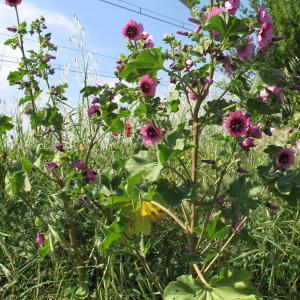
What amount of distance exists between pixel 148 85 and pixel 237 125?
1.18 feet

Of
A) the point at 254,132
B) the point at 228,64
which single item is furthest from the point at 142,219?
the point at 228,64

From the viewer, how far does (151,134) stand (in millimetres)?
1832

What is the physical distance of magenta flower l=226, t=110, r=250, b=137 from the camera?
1647 millimetres

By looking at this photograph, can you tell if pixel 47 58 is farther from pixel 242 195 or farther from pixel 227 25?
pixel 242 195

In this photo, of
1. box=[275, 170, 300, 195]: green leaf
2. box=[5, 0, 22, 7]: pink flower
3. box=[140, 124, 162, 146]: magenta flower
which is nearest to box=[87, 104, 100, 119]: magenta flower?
box=[140, 124, 162, 146]: magenta flower

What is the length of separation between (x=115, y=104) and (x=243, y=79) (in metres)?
0.67

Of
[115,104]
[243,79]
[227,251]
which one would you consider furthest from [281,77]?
[227,251]

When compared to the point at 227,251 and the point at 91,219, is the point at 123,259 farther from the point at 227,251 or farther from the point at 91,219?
the point at 227,251

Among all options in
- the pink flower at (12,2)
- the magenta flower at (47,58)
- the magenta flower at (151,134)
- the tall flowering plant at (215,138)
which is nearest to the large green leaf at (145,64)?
the tall flowering plant at (215,138)

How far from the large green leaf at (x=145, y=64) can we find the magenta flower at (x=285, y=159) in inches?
20.3

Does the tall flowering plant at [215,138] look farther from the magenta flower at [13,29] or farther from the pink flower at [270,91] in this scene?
the magenta flower at [13,29]

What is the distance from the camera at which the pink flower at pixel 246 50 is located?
1.67 m

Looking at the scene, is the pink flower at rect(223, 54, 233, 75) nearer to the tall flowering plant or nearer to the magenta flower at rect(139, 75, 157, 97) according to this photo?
the tall flowering plant

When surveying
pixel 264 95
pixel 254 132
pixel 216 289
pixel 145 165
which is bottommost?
pixel 216 289
